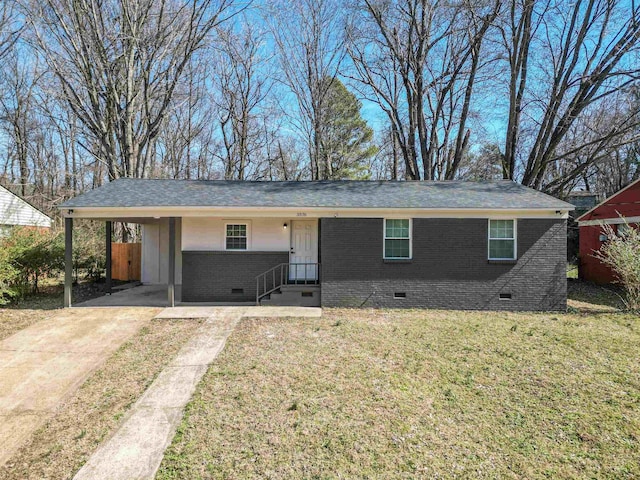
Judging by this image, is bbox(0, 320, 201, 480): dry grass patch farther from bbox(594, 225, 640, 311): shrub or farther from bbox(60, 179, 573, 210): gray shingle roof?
bbox(594, 225, 640, 311): shrub

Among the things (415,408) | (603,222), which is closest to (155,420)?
(415,408)

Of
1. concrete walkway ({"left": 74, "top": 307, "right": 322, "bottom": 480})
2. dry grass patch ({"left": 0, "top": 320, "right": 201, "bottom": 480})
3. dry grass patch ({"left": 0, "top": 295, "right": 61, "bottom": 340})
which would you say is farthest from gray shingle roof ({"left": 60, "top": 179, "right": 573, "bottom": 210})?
dry grass patch ({"left": 0, "top": 320, "right": 201, "bottom": 480})

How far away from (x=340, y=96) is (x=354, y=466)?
23.2 metres

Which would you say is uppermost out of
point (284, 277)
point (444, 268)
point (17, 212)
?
point (17, 212)

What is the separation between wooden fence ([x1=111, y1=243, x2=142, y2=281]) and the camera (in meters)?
14.8

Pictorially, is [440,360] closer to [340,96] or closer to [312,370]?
[312,370]

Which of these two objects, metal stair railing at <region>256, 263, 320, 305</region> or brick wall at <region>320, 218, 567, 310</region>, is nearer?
brick wall at <region>320, 218, 567, 310</region>

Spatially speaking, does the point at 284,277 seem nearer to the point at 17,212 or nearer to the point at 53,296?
the point at 53,296

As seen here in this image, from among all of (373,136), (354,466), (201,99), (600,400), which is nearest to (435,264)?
(600,400)

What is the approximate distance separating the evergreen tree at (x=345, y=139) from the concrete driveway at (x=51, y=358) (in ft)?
54.0

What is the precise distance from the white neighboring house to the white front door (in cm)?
1495

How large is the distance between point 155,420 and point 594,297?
46.4 feet

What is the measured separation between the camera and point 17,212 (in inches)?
694

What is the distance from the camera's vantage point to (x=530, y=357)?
5.89 metres
